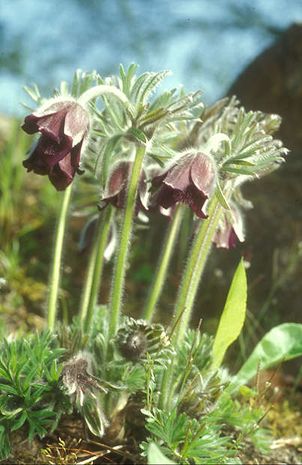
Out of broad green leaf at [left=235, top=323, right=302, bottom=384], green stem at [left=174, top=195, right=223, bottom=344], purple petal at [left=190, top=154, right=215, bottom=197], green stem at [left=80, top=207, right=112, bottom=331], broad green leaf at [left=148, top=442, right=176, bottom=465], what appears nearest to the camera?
broad green leaf at [left=148, top=442, right=176, bottom=465]

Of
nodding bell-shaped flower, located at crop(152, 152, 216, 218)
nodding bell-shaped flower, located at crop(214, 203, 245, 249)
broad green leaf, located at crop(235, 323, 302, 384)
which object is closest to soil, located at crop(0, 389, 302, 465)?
broad green leaf, located at crop(235, 323, 302, 384)

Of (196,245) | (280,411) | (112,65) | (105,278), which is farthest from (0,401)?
(112,65)

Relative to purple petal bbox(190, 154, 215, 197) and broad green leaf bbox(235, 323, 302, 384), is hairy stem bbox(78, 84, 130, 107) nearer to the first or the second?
purple petal bbox(190, 154, 215, 197)

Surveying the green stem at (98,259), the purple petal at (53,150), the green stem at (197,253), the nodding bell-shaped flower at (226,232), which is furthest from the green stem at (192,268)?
Result: the purple petal at (53,150)

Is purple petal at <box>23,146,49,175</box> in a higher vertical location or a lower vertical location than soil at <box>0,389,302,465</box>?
higher

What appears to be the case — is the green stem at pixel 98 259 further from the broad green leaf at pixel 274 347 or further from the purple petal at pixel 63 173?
the broad green leaf at pixel 274 347
